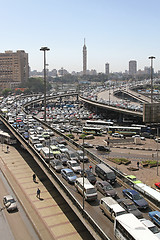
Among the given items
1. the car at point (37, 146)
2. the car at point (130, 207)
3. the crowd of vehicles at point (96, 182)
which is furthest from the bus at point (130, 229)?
the car at point (37, 146)

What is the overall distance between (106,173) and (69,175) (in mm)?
2707

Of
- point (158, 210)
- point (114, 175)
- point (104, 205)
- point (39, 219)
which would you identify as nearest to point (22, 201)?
point (39, 219)

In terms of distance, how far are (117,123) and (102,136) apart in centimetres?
1106

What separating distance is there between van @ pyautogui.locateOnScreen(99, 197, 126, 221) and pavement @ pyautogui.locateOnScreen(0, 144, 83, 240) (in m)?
3.65

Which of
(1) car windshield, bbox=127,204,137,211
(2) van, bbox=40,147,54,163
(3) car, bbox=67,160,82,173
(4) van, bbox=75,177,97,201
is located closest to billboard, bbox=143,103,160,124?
(3) car, bbox=67,160,82,173

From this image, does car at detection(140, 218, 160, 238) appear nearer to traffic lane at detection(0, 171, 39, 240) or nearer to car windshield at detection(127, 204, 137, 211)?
car windshield at detection(127, 204, 137, 211)

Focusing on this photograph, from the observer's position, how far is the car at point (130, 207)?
14.3 meters

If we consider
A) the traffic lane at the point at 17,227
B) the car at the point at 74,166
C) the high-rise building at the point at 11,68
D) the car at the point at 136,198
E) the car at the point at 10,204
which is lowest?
the traffic lane at the point at 17,227

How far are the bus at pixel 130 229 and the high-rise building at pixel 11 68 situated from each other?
13821 cm

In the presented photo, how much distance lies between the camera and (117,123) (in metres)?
54.6

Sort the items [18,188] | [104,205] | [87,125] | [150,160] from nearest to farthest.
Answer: [104,205] → [18,188] → [150,160] → [87,125]

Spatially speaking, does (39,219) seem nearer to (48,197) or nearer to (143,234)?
(48,197)

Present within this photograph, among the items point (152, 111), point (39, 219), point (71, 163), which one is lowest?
point (39, 219)

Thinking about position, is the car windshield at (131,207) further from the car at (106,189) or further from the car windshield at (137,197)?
the car at (106,189)
